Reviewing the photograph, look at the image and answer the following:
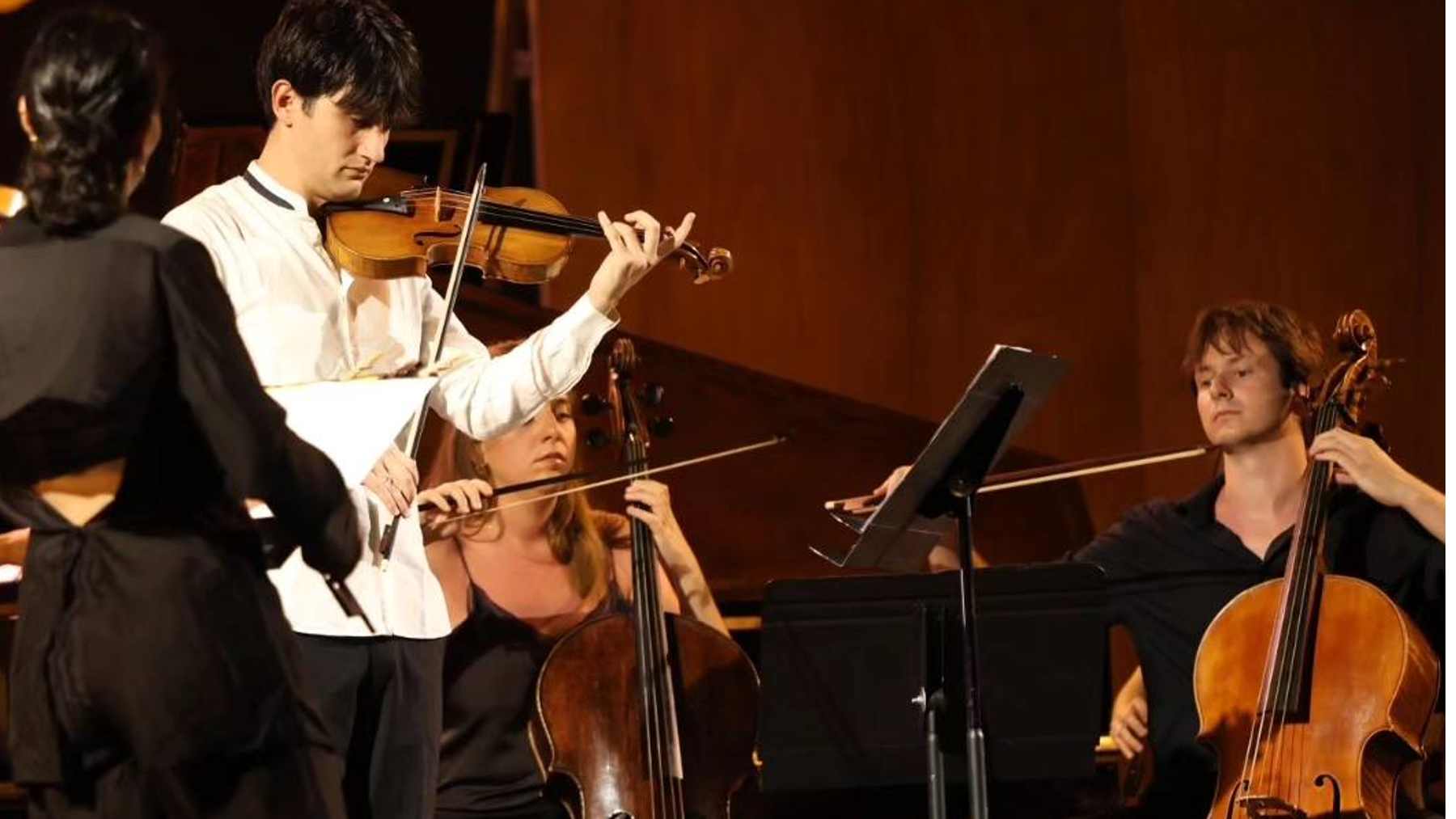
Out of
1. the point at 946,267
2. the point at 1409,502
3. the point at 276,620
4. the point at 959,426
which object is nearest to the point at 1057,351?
the point at 946,267

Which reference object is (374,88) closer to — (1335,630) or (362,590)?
(362,590)

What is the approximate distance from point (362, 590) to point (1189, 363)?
6.02ft

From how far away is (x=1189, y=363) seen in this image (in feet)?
11.5

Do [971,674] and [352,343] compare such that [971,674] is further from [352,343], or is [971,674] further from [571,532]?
[571,532]

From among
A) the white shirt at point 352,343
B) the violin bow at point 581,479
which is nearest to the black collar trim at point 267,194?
the white shirt at point 352,343

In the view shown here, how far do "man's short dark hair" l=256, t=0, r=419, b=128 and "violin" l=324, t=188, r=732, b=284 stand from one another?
0.45ft

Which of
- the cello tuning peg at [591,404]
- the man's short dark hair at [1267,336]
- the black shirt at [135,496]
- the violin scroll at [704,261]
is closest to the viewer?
the black shirt at [135,496]

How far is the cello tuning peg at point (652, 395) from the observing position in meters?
3.11

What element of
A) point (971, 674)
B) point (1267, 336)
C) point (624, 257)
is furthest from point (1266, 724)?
point (624, 257)

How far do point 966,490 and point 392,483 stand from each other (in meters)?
0.90

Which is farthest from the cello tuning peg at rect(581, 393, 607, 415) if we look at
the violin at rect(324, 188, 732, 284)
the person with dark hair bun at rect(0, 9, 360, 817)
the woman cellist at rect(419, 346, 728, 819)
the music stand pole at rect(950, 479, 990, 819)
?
the person with dark hair bun at rect(0, 9, 360, 817)

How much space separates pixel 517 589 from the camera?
11.3 ft

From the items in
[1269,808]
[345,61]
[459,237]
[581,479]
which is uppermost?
[345,61]

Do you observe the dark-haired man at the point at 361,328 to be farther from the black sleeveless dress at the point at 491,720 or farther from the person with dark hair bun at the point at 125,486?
the black sleeveless dress at the point at 491,720
